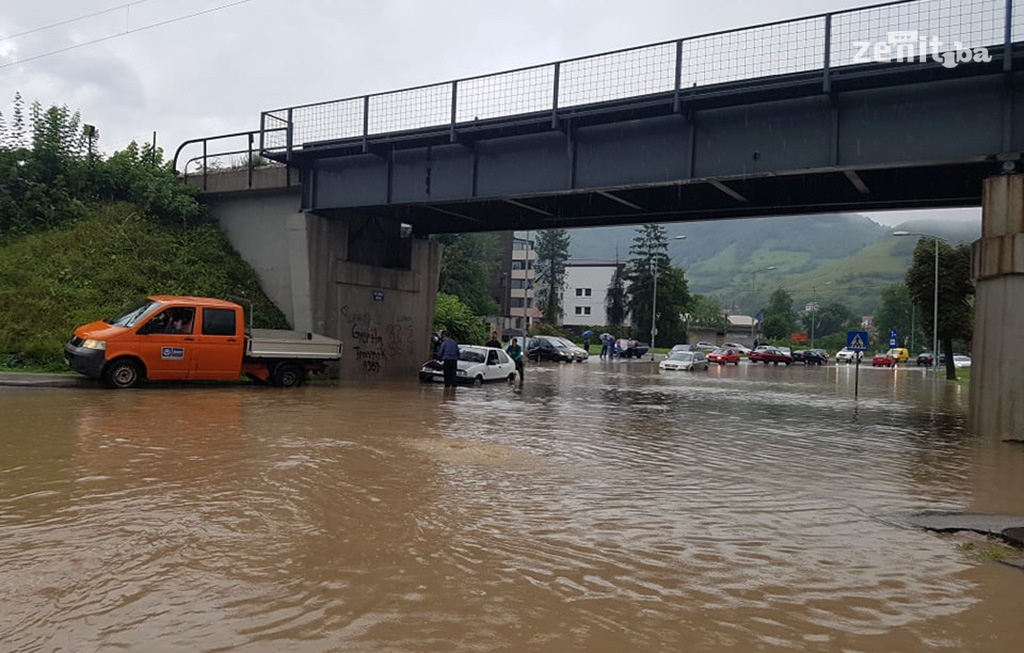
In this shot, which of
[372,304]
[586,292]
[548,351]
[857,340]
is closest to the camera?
[372,304]

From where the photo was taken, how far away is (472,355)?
2492 cm

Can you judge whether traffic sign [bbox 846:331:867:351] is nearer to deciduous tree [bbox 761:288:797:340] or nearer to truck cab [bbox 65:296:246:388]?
truck cab [bbox 65:296:246:388]

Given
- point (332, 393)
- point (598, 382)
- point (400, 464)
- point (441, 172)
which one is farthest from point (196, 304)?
point (598, 382)

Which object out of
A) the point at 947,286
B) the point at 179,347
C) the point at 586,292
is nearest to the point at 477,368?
the point at 179,347

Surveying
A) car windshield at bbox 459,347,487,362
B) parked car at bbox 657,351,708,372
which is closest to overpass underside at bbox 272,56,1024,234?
car windshield at bbox 459,347,487,362

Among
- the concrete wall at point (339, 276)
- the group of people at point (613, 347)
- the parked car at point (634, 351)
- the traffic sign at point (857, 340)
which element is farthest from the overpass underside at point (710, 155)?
the parked car at point (634, 351)

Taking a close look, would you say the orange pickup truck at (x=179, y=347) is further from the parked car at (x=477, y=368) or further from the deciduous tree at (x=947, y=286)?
the deciduous tree at (x=947, y=286)

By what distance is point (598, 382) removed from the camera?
30.2 m

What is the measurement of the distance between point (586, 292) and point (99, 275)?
336 ft

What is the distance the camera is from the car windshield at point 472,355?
2475cm

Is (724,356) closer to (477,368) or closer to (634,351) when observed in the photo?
(634,351)

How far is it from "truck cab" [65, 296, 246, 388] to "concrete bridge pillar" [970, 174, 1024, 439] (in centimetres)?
1568

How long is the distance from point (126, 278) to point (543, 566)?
20612 millimetres

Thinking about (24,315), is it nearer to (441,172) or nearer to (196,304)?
(196,304)
